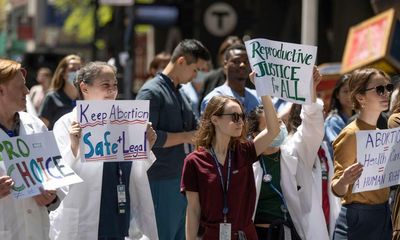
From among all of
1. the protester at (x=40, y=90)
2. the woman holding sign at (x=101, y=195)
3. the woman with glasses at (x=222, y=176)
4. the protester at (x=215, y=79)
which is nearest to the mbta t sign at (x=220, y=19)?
the protester at (x=40, y=90)

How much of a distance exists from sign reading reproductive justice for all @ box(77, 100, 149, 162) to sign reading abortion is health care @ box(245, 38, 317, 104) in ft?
2.73

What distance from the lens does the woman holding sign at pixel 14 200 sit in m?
6.41

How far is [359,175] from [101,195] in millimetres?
1755

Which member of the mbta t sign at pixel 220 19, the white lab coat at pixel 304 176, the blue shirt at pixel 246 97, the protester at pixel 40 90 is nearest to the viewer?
the white lab coat at pixel 304 176

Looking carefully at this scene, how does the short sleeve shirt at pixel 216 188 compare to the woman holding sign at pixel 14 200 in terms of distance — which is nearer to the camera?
the woman holding sign at pixel 14 200

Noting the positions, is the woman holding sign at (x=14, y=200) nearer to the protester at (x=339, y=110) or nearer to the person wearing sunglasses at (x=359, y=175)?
the person wearing sunglasses at (x=359, y=175)

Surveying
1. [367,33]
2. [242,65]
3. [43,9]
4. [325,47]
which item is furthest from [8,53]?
[242,65]

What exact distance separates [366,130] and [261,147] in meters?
→ 0.72

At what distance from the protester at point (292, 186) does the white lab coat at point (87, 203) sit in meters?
0.80

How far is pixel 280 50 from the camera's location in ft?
23.9

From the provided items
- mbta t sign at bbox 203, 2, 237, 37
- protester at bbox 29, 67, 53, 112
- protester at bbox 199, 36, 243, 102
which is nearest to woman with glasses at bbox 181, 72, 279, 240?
protester at bbox 199, 36, 243, 102

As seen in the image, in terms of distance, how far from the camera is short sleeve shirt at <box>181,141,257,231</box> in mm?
6613

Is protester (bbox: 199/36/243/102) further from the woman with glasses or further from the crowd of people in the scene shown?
the woman with glasses

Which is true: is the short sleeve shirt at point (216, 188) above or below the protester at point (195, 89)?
below
